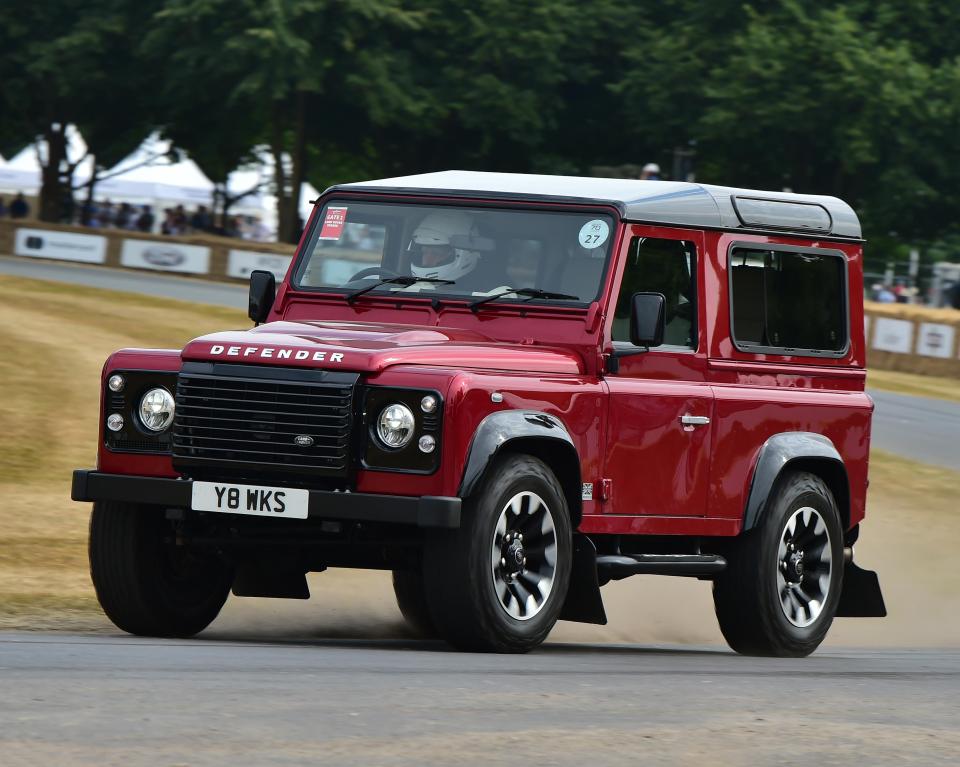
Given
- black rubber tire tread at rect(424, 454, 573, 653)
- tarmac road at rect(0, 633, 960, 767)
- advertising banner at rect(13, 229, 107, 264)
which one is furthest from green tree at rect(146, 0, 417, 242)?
tarmac road at rect(0, 633, 960, 767)

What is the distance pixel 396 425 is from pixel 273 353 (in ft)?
2.11

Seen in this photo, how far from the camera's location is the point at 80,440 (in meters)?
17.5

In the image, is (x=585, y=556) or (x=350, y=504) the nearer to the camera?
(x=350, y=504)

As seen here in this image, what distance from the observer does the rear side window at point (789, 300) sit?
1040 cm

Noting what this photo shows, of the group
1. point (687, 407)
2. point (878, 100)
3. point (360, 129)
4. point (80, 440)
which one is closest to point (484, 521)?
point (687, 407)

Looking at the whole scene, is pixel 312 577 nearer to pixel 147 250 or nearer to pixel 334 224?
pixel 334 224

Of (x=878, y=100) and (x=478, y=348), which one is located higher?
(x=878, y=100)

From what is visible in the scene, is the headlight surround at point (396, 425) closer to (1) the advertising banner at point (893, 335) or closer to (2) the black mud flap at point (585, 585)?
(2) the black mud flap at point (585, 585)

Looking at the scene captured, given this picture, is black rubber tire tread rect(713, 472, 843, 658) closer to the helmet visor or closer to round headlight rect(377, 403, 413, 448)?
the helmet visor

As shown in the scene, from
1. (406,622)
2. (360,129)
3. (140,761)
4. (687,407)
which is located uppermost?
(360,129)

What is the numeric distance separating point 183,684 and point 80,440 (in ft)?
36.2

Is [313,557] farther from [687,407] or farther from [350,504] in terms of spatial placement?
[687,407]

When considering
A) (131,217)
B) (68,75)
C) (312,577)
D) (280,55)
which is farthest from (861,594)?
(131,217)

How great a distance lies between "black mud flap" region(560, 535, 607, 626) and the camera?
9.16 metres
